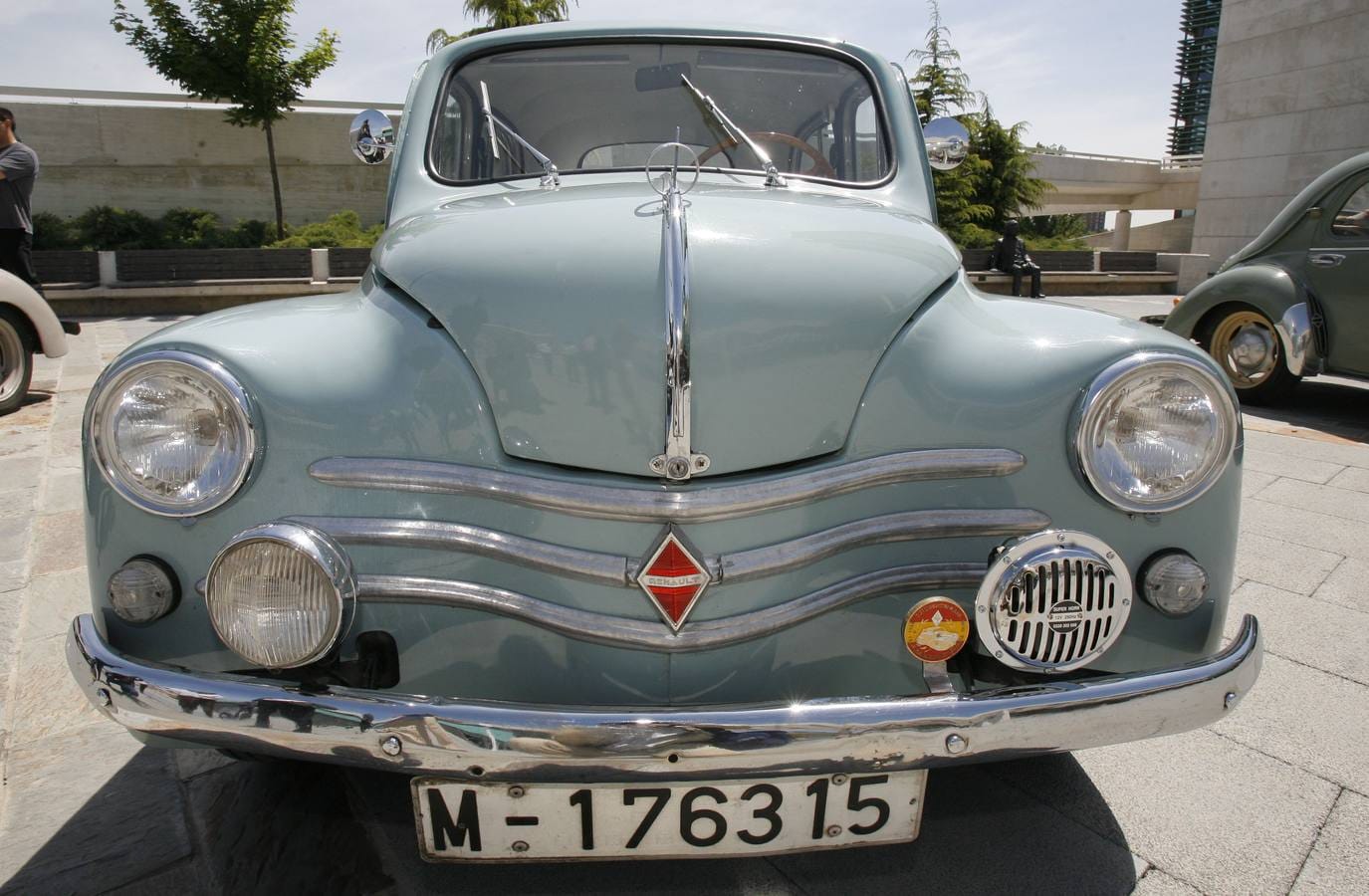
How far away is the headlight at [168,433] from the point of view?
1.46 meters

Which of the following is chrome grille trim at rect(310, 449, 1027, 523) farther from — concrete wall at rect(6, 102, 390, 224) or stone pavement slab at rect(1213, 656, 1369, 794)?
concrete wall at rect(6, 102, 390, 224)

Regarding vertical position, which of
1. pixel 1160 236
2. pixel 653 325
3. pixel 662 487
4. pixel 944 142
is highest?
pixel 1160 236

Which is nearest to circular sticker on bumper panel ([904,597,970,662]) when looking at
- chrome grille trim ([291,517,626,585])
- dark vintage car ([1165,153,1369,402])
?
chrome grille trim ([291,517,626,585])

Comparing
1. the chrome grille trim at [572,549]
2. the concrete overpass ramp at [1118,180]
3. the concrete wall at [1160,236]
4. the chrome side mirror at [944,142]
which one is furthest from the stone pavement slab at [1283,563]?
the concrete wall at [1160,236]

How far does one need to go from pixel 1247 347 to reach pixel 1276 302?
46 cm

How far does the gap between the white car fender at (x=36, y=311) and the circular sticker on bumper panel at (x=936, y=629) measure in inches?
240

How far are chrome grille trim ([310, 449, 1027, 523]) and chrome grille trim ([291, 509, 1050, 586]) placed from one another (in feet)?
0.19

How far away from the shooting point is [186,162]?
1877 centimetres

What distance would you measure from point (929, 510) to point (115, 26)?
Answer: 19111 millimetres

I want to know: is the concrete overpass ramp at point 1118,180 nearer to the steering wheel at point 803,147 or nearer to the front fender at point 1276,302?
the front fender at point 1276,302

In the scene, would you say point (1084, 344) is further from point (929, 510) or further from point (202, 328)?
point (202, 328)

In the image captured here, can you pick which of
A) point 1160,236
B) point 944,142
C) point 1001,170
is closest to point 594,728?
point 944,142

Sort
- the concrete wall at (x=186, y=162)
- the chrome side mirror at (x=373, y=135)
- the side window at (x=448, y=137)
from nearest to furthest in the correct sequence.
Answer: the side window at (x=448, y=137) < the chrome side mirror at (x=373, y=135) < the concrete wall at (x=186, y=162)

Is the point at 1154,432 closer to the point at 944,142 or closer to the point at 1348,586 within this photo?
the point at 944,142
